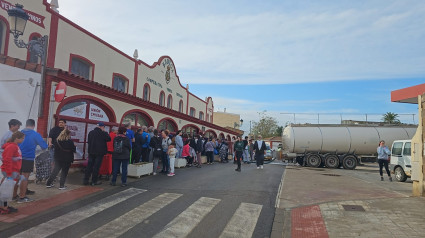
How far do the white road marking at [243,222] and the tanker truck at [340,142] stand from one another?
1477cm

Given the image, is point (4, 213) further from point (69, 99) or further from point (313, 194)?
point (313, 194)

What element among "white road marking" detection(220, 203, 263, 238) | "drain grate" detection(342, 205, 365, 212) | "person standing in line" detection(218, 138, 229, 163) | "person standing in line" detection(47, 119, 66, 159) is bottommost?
"white road marking" detection(220, 203, 263, 238)

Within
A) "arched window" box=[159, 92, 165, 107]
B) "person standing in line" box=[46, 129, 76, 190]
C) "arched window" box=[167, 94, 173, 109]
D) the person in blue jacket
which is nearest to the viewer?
the person in blue jacket

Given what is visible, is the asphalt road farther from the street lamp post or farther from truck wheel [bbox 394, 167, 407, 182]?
truck wheel [bbox 394, 167, 407, 182]

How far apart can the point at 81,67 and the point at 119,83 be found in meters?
3.20

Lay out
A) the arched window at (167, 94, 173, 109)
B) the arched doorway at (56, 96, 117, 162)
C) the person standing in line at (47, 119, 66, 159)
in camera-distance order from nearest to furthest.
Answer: the person standing in line at (47, 119, 66, 159), the arched doorway at (56, 96, 117, 162), the arched window at (167, 94, 173, 109)

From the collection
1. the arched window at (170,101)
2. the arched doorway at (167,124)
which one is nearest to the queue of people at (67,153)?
the arched doorway at (167,124)

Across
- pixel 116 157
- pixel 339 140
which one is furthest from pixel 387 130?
pixel 116 157

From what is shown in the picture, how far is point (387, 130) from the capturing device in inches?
802

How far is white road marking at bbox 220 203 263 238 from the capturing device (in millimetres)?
4982

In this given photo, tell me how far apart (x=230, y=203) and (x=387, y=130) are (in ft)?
59.2

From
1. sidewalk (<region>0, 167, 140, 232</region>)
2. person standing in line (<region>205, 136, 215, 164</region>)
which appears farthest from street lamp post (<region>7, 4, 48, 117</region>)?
person standing in line (<region>205, 136, 215, 164</region>)

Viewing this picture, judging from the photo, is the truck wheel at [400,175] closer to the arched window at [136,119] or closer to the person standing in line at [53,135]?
the arched window at [136,119]

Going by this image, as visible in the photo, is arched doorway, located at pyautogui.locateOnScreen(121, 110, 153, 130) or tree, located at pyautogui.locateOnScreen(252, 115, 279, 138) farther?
tree, located at pyautogui.locateOnScreen(252, 115, 279, 138)
